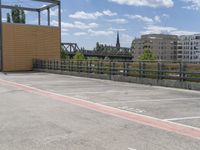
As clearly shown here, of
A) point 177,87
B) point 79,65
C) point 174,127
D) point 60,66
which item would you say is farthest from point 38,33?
point 174,127

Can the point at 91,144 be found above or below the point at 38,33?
below

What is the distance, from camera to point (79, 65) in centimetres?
2959

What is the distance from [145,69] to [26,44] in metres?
25.8

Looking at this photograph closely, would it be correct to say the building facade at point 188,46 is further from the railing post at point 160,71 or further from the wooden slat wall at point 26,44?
the railing post at point 160,71

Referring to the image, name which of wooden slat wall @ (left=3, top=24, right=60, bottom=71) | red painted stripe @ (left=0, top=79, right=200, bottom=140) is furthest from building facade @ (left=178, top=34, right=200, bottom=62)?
red painted stripe @ (left=0, top=79, right=200, bottom=140)

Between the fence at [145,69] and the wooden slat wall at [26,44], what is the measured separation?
13465 millimetres

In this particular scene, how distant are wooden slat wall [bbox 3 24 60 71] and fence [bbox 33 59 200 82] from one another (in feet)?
44.2

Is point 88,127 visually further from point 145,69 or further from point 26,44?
point 26,44

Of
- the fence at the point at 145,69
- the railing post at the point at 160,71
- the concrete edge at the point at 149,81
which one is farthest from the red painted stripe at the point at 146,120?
the railing post at the point at 160,71

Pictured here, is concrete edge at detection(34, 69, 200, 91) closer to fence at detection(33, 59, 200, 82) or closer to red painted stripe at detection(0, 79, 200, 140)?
fence at detection(33, 59, 200, 82)

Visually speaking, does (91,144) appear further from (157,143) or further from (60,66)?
(60,66)

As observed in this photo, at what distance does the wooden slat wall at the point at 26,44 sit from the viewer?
139 feet

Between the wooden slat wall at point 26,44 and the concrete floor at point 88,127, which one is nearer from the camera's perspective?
the concrete floor at point 88,127

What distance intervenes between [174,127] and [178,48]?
563 feet
